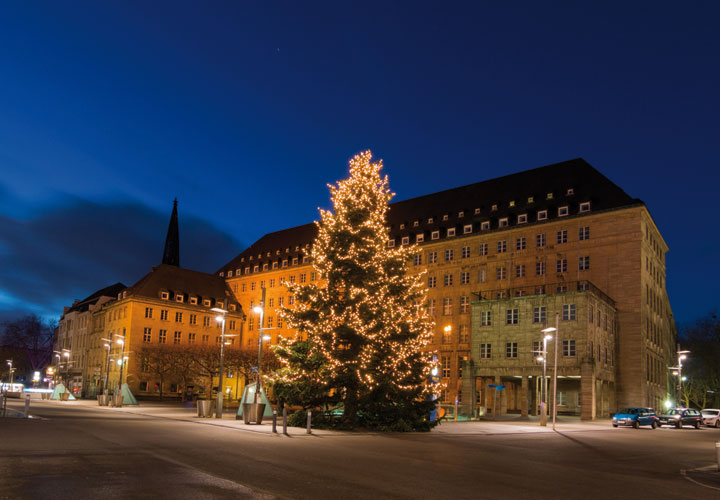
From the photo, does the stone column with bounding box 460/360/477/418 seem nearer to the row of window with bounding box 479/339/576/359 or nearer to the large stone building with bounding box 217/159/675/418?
the large stone building with bounding box 217/159/675/418

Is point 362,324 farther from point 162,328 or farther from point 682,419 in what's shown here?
point 162,328

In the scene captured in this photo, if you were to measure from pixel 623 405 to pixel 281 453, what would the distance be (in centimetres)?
5129

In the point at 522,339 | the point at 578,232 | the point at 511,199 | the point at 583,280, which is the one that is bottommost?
the point at 522,339

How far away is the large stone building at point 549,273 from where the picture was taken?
189ft

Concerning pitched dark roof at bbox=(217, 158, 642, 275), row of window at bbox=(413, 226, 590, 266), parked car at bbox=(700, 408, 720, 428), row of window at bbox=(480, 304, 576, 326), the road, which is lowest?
parked car at bbox=(700, 408, 720, 428)

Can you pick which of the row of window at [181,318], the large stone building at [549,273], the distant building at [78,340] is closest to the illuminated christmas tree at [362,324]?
the large stone building at [549,273]

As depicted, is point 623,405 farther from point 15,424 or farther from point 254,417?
point 15,424

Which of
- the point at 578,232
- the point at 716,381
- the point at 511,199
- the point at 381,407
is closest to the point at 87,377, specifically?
the point at 511,199

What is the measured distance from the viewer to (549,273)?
224 ft

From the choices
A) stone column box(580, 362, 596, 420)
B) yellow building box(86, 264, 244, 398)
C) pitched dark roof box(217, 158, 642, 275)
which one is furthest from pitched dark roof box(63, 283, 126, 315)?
stone column box(580, 362, 596, 420)

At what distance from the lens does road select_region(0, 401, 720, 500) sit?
11.9 metres

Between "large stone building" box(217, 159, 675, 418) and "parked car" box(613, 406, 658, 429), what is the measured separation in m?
6.86

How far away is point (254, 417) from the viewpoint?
102ft

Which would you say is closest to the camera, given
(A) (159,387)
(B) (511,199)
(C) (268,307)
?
(B) (511,199)
